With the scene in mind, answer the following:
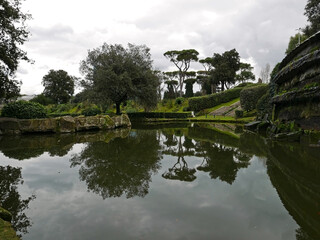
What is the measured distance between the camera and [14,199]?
410 centimetres

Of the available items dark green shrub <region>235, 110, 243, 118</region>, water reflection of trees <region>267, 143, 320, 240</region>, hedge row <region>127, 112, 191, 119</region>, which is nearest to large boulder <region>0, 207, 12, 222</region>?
water reflection of trees <region>267, 143, 320, 240</region>

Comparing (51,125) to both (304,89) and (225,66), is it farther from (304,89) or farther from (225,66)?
(225,66)

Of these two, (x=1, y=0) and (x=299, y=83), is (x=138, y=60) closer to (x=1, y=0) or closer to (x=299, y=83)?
(x=1, y=0)

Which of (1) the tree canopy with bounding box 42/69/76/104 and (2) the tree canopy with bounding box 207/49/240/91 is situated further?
(1) the tree canopy with bounding box 42/69/76/104

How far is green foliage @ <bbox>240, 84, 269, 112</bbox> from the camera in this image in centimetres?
2713

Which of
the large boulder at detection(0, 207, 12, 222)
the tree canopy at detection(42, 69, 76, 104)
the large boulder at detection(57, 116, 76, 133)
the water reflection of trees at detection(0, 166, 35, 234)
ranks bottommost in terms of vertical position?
the water reflection of trees at detection(0, 166, 35, 234)

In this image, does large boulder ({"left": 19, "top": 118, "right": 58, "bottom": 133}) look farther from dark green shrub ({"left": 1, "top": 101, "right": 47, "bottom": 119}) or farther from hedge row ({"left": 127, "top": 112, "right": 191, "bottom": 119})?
hedge row ({"left": 127, "top": 112, "right": 191, "bottom": 119})

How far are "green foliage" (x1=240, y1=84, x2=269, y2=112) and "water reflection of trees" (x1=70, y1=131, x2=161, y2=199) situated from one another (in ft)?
77.3

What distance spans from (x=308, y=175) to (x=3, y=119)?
1790 centimetres

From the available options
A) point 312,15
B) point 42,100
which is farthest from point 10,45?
point 42,100

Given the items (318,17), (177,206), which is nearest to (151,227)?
(177,206)

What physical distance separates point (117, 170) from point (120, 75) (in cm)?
2139

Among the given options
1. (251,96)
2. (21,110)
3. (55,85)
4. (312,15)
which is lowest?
(21,110)

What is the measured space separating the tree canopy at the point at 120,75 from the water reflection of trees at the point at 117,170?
1867cm
